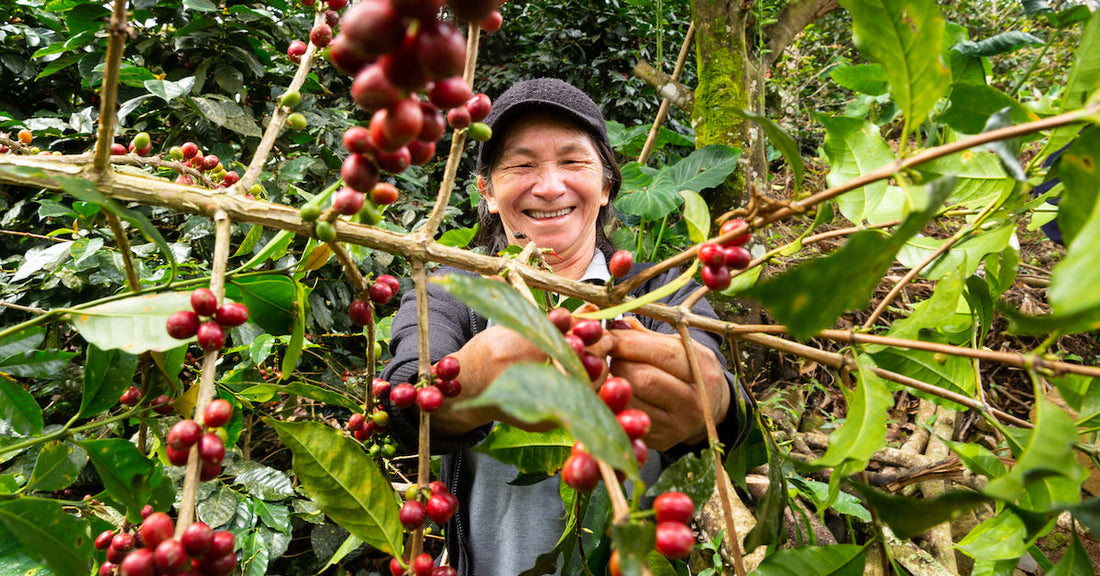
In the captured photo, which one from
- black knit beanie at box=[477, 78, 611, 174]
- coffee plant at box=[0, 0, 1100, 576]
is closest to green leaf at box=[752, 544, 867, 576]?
coffee plant at box=[0, 0, 1100, 576]

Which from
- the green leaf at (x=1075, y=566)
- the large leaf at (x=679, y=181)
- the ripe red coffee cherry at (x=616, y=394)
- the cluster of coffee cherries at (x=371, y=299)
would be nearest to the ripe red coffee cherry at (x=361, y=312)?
the cluster of coffee cherries at (x=371, y=299)

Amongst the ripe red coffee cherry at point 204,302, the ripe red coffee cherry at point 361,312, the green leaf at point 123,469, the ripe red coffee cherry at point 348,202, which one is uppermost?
the ripe red coffee cherry at point 348,202

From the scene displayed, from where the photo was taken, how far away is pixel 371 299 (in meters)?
0.63

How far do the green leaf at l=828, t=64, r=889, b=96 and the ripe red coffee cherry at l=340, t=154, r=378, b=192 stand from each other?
69 cm

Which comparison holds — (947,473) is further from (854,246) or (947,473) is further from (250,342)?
(250,342)

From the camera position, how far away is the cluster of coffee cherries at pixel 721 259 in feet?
1.55

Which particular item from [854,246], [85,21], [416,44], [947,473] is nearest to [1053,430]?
[854,246]

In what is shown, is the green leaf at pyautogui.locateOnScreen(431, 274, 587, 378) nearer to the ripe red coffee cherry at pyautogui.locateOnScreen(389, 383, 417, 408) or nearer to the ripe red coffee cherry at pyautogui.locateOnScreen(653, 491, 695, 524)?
the ripe red coffee cherry at pyautogui.locateOnScreen(653, 491, 695, 524)

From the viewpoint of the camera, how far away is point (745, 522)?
1.59 metres

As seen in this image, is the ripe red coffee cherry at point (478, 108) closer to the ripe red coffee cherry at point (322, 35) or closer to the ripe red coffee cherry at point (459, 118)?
the ripe red coffee cherry at point (459, 118)

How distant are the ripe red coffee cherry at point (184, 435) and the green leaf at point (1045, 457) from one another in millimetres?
508

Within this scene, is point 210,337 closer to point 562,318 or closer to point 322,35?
point 562,318

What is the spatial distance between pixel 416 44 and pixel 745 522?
1658 millimetres

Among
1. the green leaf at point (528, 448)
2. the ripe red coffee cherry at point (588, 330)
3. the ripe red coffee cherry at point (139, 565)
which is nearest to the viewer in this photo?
the ripe red coffee cherry at point (139, 565)
